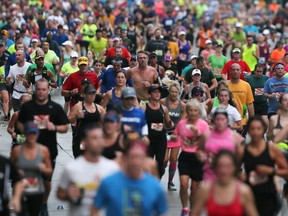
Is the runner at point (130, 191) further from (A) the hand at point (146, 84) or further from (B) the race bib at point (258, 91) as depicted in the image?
(B) the race bib at point (258, 91)

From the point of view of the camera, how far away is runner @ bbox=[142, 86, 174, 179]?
1309 centimetres

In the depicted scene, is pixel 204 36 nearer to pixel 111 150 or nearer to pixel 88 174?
pixel 111 150

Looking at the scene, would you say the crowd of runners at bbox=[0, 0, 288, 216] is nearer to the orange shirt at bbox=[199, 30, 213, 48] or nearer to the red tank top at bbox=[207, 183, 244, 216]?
the red tank top at bbox=[207, 183, 244, 216]

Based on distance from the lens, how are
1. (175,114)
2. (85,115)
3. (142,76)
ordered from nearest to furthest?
(85,115) → (175,114) → (142,76)

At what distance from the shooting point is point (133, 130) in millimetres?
11477

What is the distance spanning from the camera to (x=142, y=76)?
16047mm

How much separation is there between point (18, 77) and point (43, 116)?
522 cm

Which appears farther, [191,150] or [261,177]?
[191,150]

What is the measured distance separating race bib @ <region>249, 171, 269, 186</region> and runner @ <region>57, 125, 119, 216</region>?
5.47ft

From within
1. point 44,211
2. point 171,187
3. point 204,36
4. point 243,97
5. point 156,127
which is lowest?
point 171,187

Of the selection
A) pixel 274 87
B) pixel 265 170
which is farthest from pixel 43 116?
pixel 274 87

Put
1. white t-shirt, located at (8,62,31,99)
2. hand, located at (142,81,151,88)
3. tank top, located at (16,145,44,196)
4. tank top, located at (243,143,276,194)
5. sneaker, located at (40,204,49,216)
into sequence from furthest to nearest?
white t-shirt, located at (8,62,31,99)
hand, located at (142,81,151,88)
sneaker, located at (40,204,49,216)
tank top, located at (16,145,44,196)
tank top, located at (243,143,276,194)

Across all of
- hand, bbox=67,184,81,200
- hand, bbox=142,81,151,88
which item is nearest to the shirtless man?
hand, bbox=142,81,151,88

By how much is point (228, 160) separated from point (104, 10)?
1145 inches
